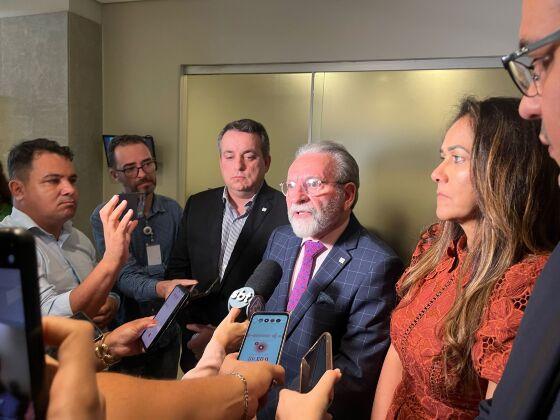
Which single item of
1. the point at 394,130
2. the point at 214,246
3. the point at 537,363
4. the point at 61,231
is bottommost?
the point at 214,246

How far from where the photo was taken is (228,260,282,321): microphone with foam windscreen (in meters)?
1.13

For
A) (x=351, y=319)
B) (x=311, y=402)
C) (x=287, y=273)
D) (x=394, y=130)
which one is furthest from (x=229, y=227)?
(x=394, y=130)

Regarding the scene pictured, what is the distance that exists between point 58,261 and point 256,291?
2.72 ft

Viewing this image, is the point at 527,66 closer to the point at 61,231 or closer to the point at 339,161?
the point at 339,161

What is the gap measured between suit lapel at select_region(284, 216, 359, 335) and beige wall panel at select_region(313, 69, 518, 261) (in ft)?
5.69

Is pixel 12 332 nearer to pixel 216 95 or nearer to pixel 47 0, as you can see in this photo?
pixel 216 95

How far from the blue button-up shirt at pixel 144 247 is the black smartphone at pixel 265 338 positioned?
1.09m

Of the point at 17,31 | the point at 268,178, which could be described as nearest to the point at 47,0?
the point at 17,31

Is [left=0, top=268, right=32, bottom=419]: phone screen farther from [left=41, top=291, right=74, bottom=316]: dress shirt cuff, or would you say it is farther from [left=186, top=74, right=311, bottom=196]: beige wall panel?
[left=186, top=74, right=311, bottom=196]: beige wall panel

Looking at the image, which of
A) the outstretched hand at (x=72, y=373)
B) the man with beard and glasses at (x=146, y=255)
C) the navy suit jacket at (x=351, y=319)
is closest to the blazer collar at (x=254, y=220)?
the man with beard and glasses at (x=146, y=255)

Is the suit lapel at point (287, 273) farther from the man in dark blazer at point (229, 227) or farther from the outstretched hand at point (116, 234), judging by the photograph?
the outstretched hand at point (116, 234)

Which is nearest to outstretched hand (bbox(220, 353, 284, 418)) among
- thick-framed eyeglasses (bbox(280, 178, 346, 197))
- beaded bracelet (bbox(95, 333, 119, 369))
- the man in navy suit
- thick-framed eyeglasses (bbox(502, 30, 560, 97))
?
beaded bracelet (bbox(95, 333, 119, 369))

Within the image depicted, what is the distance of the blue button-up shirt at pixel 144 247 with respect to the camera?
2053 millimetres

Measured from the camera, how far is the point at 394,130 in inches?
124
